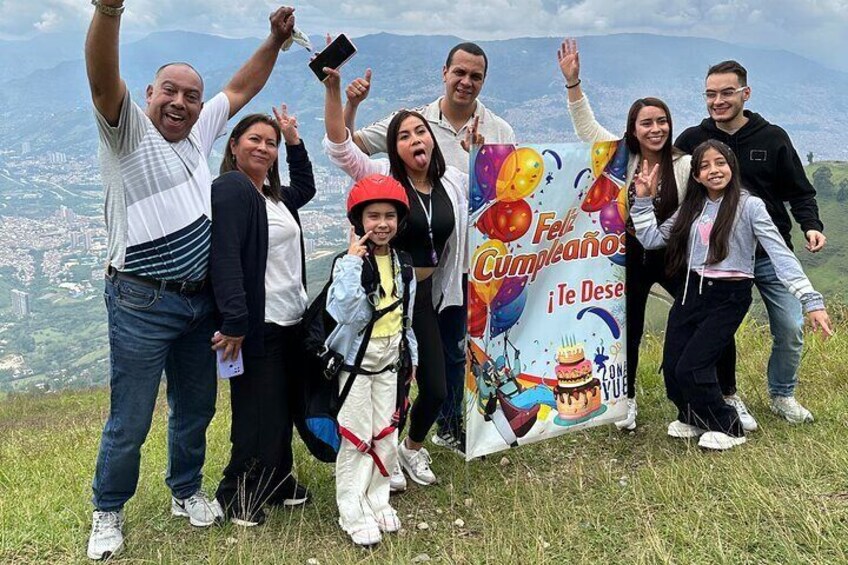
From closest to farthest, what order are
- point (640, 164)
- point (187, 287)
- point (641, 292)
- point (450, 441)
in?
1. point (187, 287)
2. point (640, 164)
3. point (641, 292)
4. point (450, 441)

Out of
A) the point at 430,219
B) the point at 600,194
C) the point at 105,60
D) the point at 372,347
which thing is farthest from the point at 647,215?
the point at 105,60

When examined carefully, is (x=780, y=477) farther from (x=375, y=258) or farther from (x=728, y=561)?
(x=375, y=258)

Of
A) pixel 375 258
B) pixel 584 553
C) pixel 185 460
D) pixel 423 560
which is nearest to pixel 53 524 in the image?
pixel 185 460

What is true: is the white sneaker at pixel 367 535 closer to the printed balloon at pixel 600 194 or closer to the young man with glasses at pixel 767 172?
the printed balloon at pixel 600 194

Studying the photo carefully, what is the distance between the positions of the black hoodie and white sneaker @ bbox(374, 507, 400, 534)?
344 centimetres

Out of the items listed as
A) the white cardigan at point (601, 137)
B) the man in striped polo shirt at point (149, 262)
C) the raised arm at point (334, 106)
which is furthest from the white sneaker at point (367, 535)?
the white cardigan at point (601, 137)

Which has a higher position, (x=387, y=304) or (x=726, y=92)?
(x=726, y=92)

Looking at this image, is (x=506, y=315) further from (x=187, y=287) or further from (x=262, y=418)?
(x=187, y=287)

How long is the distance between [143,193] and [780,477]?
3.89 metres

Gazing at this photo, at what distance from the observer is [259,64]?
4.23 metres

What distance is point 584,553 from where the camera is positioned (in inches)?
134

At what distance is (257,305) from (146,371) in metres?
0.67

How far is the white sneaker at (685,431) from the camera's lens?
506 centimetres

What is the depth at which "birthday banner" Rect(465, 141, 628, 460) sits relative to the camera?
14.5 ft
